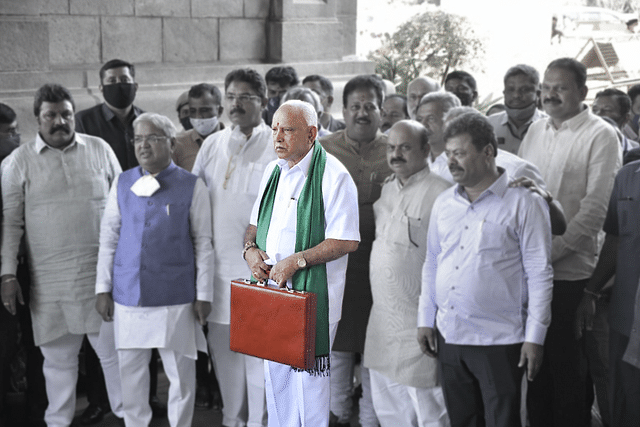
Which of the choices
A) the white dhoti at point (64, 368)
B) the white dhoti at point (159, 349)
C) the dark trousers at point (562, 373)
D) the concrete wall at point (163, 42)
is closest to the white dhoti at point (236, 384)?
the white dhoti at point (159, 349)

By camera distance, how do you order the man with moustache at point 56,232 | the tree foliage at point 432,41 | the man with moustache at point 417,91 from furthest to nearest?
the tree foliage at point 432,41
the man with moustache at point 417,91
the man with moustache at point 56,232

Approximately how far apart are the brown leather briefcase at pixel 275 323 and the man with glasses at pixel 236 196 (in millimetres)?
1548

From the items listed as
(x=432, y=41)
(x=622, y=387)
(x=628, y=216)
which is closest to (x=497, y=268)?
(x=628, y=216)

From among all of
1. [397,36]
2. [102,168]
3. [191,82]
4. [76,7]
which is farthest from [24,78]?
[397,36]

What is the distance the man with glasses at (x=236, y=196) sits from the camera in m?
4.21

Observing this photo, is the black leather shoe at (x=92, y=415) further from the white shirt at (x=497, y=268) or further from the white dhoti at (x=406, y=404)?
the white shirt at (x=497, y=268)

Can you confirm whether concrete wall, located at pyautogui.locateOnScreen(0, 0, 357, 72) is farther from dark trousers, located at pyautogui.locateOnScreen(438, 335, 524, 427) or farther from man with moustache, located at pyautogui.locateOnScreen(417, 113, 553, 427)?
dark trousers, located at pyautogui.locateOnScreen(438, 335, 524, 427)

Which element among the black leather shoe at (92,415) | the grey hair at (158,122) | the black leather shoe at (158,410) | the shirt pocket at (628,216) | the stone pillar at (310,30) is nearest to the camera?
the shirt pocket at (628,216)

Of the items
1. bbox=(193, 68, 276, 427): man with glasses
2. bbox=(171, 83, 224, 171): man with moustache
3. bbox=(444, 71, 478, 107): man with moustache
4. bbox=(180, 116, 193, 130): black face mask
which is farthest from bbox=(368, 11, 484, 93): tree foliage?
bbox=(193, 68, 276, 427): man with glasses

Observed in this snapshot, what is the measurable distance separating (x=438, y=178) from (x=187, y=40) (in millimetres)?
4027

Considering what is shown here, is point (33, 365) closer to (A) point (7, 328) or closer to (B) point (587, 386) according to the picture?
(A) point (7, 328)

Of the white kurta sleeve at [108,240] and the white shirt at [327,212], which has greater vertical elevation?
the white shirt at [327,212]

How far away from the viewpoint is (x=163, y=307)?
158 inches

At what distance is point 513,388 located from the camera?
340cm
